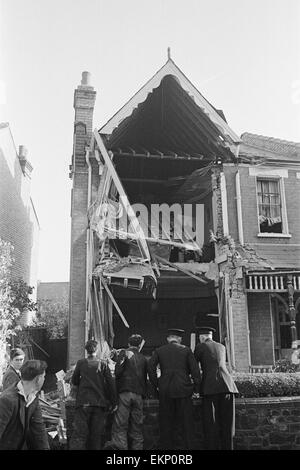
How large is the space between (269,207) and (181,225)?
122 inches

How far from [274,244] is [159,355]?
8756mm

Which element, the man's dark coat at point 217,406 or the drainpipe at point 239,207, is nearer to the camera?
the man's dark coat at point 217,406

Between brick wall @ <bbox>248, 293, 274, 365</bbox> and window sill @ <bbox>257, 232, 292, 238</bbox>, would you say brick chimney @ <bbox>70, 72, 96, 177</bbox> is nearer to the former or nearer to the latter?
window sill @ <bbox>257, 232, 292, 238</bbox>

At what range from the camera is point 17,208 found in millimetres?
20500

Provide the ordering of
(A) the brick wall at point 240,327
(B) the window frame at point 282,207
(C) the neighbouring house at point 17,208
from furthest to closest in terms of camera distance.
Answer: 1. (C) the neighbouring house at point 17,208
2. (B) the window frame at point 282,207
3. (A) the brick wall at point 240,327

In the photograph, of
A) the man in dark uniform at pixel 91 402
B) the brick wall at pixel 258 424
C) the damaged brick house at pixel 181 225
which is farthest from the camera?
the damaged brick house at pixel 181 225

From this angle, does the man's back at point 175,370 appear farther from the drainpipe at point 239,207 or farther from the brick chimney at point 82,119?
the brick chimney at point 82,119

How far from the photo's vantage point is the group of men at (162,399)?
250 inches

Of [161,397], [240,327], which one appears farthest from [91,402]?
[240,327]

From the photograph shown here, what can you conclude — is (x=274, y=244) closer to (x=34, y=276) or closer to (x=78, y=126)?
(x=78, y=126)

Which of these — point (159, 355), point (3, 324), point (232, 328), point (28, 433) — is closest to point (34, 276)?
point (3, 324)

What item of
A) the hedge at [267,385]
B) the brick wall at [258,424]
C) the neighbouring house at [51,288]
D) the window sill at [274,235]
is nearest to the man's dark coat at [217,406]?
the brick wall at [258,424]

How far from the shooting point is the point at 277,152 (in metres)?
15.6

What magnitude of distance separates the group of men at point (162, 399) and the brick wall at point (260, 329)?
7404mm
